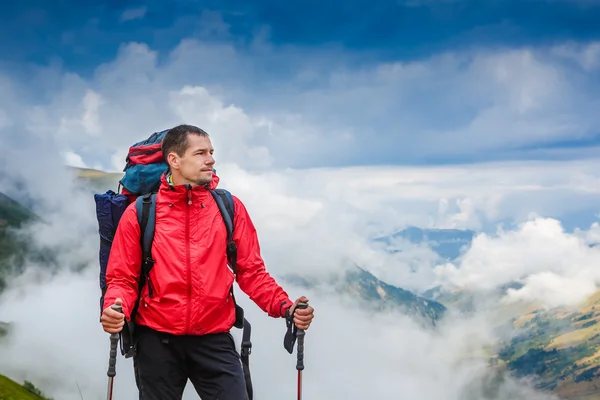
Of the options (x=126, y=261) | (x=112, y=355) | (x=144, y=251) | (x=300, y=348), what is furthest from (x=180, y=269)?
(x=300, y=348)

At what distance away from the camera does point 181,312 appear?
4.91 m

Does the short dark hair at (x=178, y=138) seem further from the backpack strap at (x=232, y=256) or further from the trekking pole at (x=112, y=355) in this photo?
the trekking pole at (x=112, y=355)

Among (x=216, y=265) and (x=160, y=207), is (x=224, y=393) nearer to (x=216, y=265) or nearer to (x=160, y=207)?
(x=216, y=265)

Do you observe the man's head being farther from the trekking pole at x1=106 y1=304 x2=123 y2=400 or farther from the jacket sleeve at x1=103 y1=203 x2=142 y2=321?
the trekking pole at x1=106 y1=304 x2=123 y2=400

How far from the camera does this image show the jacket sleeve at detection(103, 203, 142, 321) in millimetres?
4973

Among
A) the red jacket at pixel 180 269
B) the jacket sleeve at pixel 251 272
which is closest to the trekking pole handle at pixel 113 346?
the red jacket at pixel 180 269

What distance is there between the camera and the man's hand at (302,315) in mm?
5129

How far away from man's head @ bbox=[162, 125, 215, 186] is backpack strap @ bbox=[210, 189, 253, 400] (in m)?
0.23

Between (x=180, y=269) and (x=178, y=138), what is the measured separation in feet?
4.09

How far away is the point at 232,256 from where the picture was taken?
210 inches

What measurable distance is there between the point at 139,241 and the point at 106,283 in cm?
52

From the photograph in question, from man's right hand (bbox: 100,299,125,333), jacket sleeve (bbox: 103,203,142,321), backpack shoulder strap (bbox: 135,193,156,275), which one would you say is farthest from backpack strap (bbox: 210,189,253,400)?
man's right hand (bbox: 100,299,125,333)

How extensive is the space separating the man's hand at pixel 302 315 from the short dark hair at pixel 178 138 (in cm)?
171

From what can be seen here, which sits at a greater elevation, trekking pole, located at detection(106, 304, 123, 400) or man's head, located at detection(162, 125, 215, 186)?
man's head, located at detection(162, 125, 215, 186)
